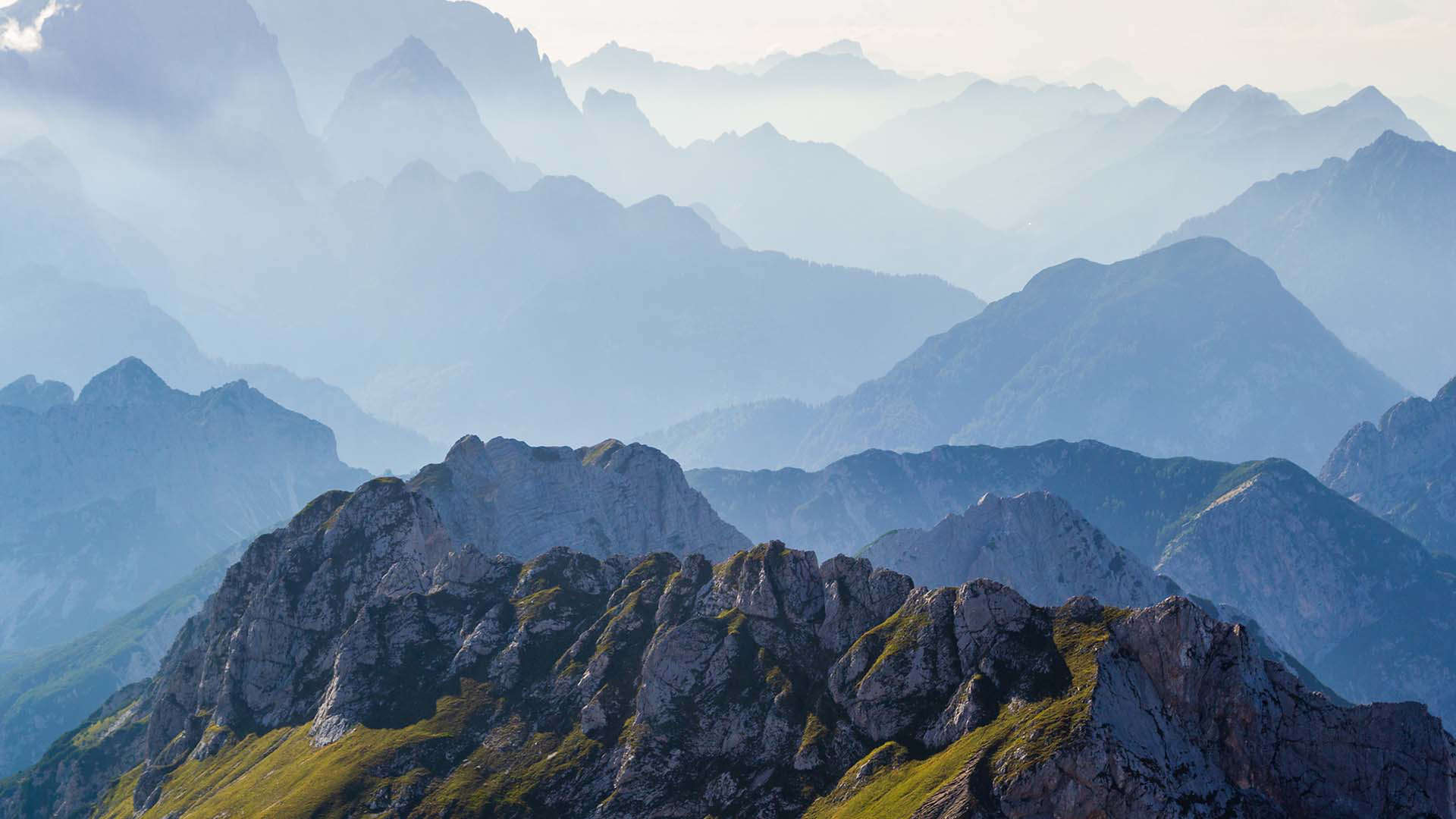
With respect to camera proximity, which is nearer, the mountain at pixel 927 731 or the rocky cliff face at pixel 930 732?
the rocky cliff face at pixel 930 732

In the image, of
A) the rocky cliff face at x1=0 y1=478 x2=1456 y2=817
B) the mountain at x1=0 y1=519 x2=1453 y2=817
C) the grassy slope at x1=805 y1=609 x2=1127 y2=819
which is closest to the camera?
the rocky cliff face at x1=0 y1=478 x2=1456 y2=817

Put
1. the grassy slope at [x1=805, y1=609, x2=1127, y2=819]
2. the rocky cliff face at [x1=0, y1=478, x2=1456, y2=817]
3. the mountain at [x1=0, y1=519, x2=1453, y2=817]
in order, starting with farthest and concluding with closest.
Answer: the mountain at [x1=0, y1=519, x2=1453, y2=817], the grassy slope at [x1=805, y1=609, x2=1127, y2=819], the rocky cliff face at [x1=0, y1=478, x2=1456, y2=817]

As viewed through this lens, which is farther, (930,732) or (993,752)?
(930,732)

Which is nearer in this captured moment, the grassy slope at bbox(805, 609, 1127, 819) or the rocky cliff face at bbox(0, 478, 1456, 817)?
A: the rocky cliff face at bbox(0, 478, 1456, 817)

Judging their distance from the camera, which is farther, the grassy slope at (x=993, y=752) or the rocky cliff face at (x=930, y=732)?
the grassy slope at (x=993, y=752)

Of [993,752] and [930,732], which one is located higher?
[930,732]

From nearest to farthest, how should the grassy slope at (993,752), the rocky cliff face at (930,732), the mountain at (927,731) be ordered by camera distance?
the rocky cliff face at (930,732) → the grassy slope at (993,752) → the mountain at (927,731)

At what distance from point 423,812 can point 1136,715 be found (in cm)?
9072

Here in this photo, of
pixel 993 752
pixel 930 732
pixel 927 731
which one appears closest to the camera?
pixel 993 752

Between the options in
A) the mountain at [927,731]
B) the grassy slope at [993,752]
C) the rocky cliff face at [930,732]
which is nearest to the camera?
the rocky cliff face at [930,732]

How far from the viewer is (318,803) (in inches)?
7510

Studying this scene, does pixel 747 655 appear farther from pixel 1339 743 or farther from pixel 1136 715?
pixel 1339 743

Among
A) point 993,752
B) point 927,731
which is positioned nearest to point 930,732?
point 927,731

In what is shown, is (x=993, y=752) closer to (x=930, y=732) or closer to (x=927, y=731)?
(x=930, y=732)
